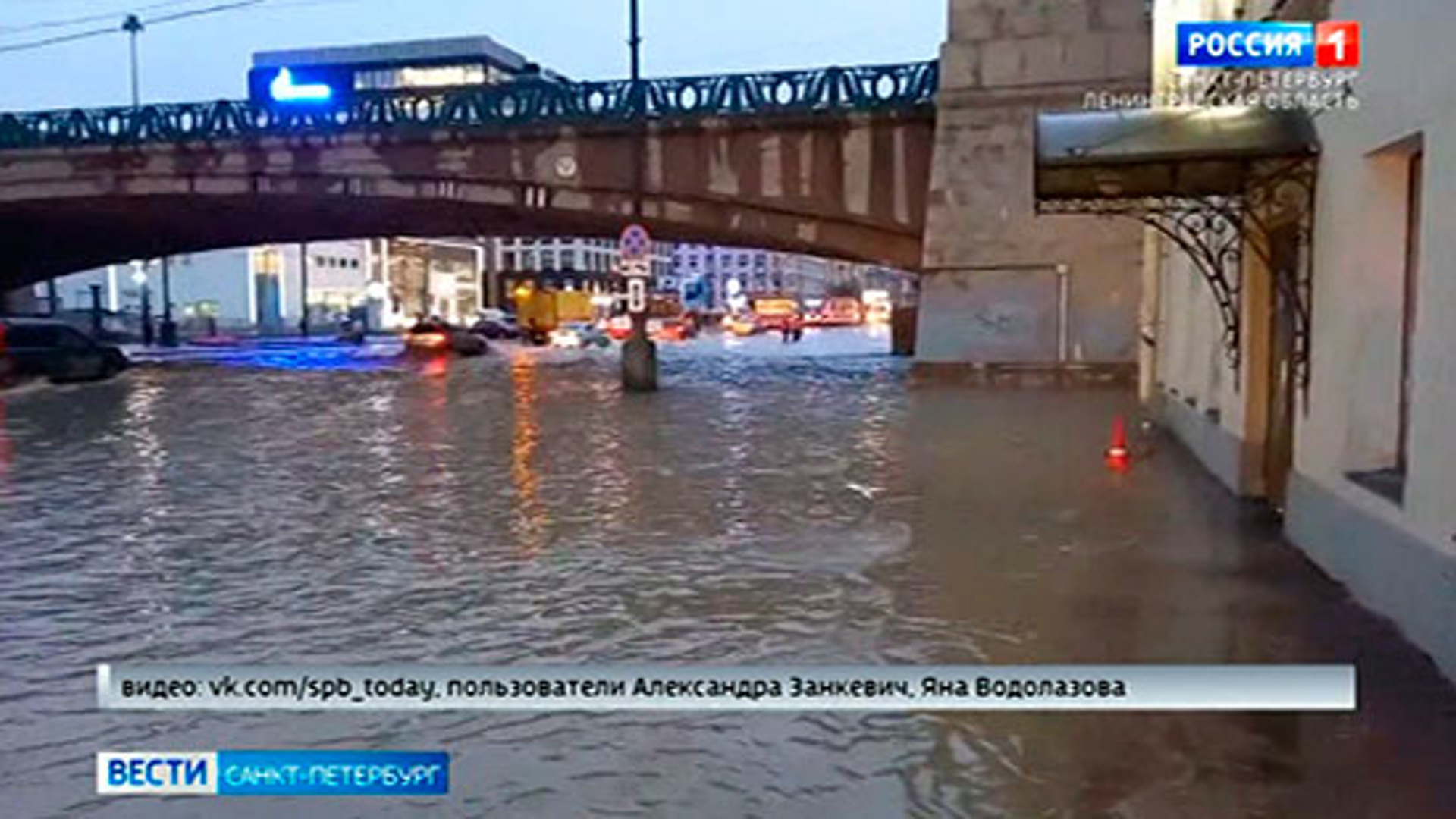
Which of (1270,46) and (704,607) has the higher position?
(1270,46)

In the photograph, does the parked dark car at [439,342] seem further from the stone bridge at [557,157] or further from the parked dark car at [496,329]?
the parked dark car at [496,329]

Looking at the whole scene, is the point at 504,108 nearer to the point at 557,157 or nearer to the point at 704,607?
the point at 557,157

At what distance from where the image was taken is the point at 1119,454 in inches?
578

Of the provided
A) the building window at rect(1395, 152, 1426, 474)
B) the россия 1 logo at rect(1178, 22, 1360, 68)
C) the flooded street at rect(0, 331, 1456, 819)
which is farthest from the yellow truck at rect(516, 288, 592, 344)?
the building window at rect(1395, 152, 1426, 474)

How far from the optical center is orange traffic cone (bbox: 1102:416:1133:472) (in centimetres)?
1424

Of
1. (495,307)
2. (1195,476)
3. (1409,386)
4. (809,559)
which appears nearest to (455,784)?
(809,559)

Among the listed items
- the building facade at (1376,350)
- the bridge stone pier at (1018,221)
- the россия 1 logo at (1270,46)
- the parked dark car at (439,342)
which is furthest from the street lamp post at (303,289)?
the building facade at (1376,350)

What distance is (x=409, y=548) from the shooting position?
9.62m

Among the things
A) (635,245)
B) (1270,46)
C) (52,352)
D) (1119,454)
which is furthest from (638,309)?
(1270,46)

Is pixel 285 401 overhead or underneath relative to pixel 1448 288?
underneath

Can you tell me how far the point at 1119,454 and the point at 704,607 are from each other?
8.44 meters

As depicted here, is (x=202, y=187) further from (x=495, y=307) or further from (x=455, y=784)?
(x=495, y=307)

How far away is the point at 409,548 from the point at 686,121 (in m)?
23.8

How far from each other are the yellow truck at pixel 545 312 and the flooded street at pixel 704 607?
52988 mm
